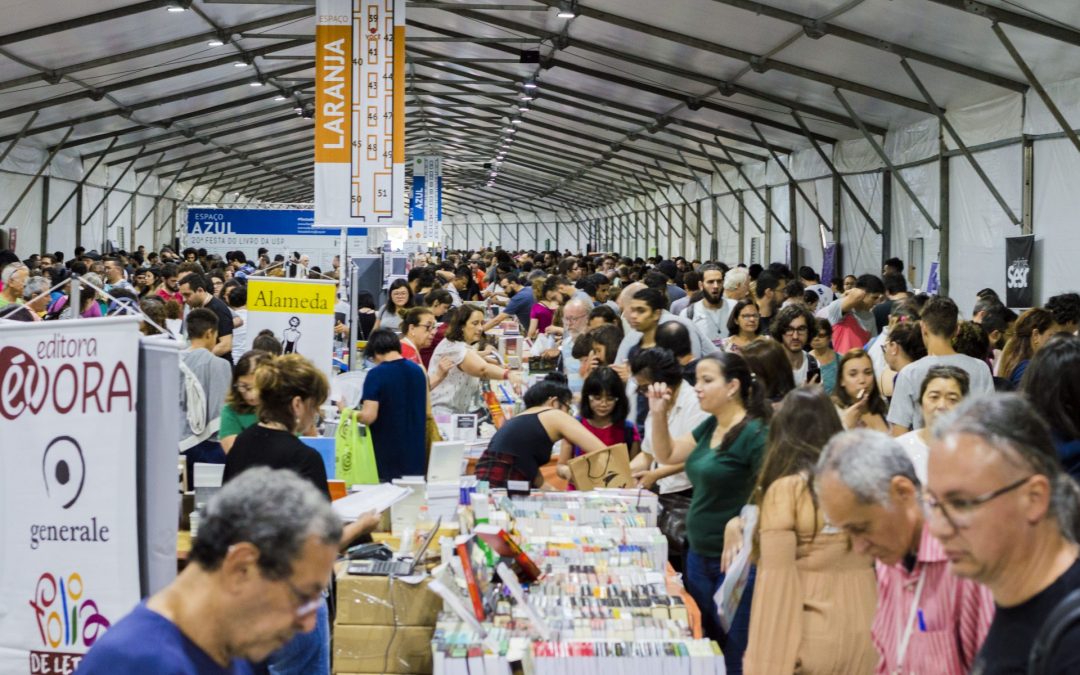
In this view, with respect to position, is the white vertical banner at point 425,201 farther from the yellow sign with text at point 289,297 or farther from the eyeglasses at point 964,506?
the eyeglasses at point 964,506

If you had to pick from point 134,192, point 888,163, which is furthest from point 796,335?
point 134,192

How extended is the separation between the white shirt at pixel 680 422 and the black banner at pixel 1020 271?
7376mm

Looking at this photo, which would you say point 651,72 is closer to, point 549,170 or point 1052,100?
point 1052,100

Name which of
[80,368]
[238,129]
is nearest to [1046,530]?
[80,368]

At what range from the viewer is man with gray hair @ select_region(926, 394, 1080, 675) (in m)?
1.80

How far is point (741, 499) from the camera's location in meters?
4.40

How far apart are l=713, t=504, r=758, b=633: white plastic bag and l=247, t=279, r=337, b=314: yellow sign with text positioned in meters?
4.40

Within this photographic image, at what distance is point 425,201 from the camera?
35.3 m

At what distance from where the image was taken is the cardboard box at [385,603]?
14.0 feet

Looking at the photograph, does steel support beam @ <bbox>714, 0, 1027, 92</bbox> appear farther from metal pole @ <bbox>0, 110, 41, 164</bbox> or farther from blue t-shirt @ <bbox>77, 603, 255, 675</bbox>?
metal pole @ <bbox>0, 110, 41, 164</bbox>

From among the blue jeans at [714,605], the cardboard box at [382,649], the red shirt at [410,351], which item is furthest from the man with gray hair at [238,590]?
the red shirt at [410,351]

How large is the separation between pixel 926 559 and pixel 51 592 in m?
2.28

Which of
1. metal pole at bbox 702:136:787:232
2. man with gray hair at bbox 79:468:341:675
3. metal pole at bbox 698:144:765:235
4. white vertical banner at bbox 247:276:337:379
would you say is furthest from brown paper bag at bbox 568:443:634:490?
metal pole at bbox 698:144:765:235

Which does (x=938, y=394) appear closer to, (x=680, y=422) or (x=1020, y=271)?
(x=680, y=422)
